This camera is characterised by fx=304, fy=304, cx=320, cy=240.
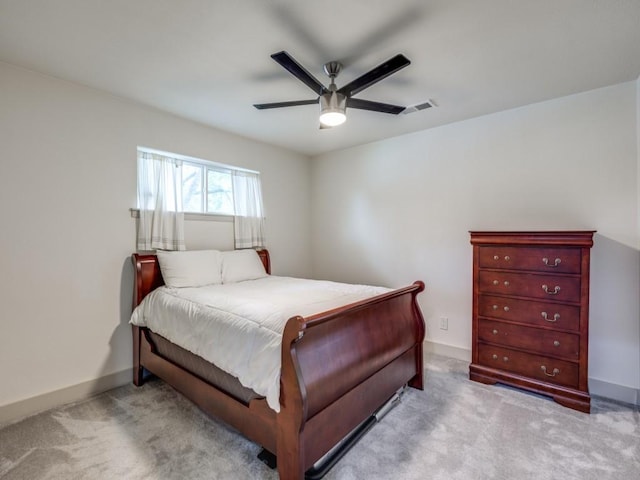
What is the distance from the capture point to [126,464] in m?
1.64

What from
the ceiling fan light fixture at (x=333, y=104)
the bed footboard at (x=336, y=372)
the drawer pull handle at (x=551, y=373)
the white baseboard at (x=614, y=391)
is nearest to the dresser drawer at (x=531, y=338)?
the drawer pull handle at (x=551, y=373)

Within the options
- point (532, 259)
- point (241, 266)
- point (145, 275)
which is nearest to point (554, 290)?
point (532, 259)

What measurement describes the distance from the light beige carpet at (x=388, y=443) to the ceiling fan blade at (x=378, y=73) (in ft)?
6.87

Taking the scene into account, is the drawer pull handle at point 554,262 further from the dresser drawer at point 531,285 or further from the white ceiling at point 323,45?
the white ceiling at point 323,45

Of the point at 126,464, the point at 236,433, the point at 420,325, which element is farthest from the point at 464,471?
the point at 126,464

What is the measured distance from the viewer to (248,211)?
11.6 ft

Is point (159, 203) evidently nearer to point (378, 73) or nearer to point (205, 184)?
point (205, 184)

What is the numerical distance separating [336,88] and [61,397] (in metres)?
2.95

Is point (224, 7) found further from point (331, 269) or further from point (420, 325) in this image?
point (331, 269)

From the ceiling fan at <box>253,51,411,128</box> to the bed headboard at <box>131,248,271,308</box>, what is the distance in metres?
1.61

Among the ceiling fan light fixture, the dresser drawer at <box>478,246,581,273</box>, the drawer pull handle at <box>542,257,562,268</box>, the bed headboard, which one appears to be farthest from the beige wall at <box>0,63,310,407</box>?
the drawer pull handle at <box>542,257,562,268</box>

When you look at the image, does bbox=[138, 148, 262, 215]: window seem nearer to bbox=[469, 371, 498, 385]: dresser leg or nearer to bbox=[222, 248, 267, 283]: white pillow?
bbox=[222, 248, 267, 283]: white pillow

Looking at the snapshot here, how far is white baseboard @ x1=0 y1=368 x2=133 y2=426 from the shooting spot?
204cm

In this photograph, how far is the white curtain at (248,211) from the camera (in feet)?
11.3
